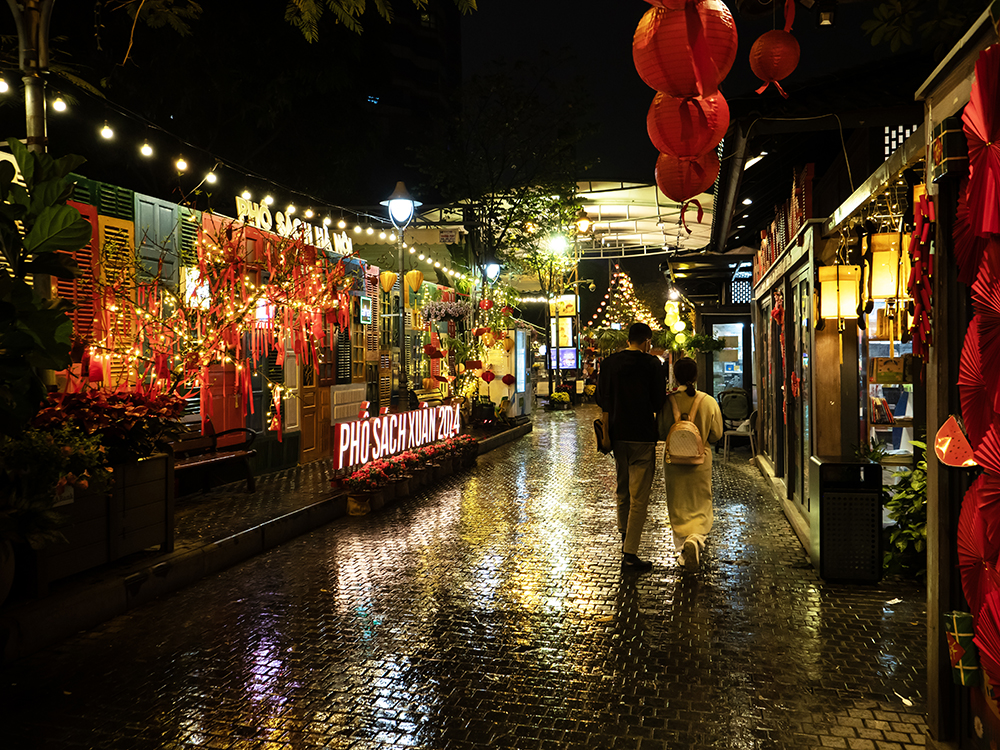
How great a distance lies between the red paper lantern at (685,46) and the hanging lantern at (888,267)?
8.03 feet

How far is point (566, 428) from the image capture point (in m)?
24.0

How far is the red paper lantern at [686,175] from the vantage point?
5.67 meters

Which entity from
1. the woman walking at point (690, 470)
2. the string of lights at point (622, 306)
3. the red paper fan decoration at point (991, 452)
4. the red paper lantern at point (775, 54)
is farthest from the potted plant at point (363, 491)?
the string of lights at point (622, 306)

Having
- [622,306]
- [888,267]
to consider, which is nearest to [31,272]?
[888,267]

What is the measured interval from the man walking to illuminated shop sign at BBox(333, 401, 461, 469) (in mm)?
4352

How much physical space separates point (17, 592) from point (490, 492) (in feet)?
23.2

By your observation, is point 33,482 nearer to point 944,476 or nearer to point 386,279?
point 944,476

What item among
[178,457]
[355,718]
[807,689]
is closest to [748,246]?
[178,457]

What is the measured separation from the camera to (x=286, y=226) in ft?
42.6

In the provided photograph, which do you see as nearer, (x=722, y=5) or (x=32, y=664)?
(x=722, y=5)

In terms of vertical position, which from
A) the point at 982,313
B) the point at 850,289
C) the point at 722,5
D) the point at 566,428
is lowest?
the point at 566,428

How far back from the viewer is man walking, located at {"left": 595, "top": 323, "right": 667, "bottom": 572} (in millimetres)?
7301

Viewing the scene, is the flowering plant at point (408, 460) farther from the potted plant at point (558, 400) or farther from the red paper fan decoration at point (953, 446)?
the potted plant at point (558, 400)

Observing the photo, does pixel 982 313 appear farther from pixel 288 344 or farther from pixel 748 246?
pixel 748 246
